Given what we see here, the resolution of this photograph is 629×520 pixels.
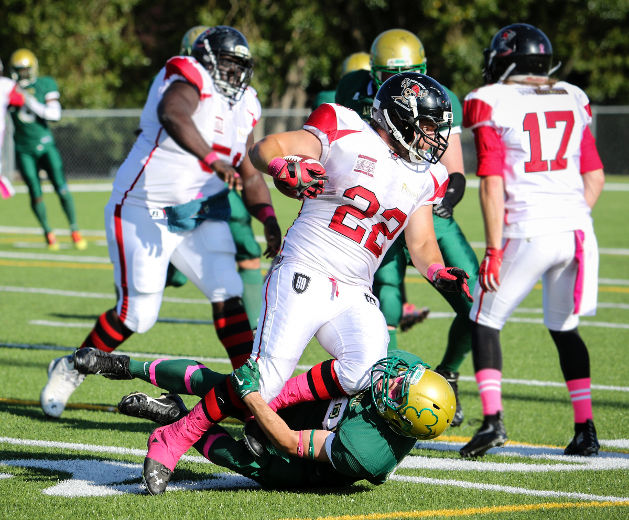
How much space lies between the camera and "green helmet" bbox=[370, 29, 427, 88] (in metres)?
5.68

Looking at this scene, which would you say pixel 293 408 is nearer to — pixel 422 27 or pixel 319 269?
pixel 319 269

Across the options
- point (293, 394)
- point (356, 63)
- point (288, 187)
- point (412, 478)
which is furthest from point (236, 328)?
point (356, 63)

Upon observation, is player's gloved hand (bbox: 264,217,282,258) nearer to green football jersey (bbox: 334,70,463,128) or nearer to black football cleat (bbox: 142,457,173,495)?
green football jersey (bbox: 334,70,463,128)

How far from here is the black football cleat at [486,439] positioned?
484cm

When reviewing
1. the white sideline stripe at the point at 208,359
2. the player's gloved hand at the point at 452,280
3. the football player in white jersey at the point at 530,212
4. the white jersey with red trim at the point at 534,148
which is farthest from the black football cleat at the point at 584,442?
the white sideline stripe at the point at 208,359

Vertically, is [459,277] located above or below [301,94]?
above

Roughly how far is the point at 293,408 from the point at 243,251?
320 centimetres

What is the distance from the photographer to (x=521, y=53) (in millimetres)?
5098

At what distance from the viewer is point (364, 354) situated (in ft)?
13.6

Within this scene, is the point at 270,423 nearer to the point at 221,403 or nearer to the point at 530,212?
the point at 221,403

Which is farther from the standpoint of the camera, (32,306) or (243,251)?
(32,306)

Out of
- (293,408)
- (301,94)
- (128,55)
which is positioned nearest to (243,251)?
(293,408)

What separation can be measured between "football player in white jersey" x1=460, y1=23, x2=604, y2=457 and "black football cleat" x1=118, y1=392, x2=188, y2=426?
1473 millimetres

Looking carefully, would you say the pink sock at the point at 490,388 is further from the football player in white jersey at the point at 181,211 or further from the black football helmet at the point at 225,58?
the black football helmet at the point at 225,58
